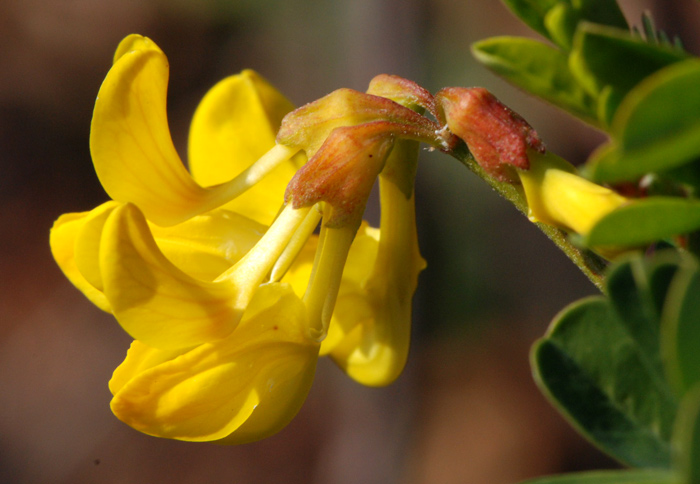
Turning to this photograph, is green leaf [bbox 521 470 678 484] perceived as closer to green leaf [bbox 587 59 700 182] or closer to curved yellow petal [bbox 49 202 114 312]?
green leaf [bbox 587 59 700 182]

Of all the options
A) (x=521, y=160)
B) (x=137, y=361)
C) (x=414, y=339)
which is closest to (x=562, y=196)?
(x=521, y=160)

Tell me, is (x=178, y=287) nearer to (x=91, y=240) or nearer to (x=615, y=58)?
(x=91, y=240)

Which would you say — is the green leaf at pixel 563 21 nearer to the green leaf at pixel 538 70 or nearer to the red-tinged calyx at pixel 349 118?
the green leaf at pixel 538 70

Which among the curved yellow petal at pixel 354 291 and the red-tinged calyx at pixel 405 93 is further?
the curved yellow petal at pixel 354 291

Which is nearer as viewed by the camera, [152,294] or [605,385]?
[605,385]

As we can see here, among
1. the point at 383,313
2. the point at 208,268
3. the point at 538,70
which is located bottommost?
the point at 383,313

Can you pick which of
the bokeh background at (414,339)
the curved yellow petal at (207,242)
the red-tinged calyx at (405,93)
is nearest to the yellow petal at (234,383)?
the curved yellow petal at (207,242)
